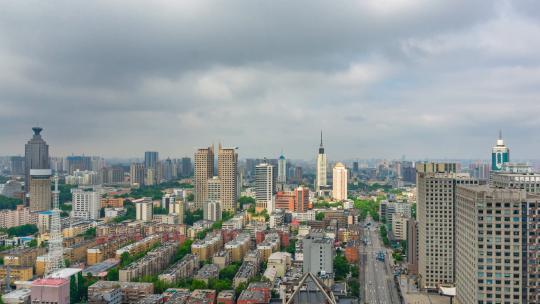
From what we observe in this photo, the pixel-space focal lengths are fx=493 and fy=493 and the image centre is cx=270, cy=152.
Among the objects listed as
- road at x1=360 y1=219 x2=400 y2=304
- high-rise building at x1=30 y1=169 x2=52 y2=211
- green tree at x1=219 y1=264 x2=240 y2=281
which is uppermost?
high-rise building at x1=30 y1=169 x2=52 y2=211

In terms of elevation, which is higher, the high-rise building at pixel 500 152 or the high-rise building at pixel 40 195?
the high-rise building at pixel 500 152

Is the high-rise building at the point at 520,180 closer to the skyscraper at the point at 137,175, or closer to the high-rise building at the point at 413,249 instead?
the high-rise building at the point at 413,249

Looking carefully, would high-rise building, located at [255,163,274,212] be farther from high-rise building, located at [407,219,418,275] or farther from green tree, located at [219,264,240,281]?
green tree, located at [219,264,240,281]

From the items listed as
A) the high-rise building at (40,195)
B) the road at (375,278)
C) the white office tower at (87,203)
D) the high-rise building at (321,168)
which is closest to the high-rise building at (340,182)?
the high-rise building at (321,168)

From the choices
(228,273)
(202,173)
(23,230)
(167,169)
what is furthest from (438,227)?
(167,169)

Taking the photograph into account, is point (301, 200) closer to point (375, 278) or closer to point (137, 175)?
point (375, 278)

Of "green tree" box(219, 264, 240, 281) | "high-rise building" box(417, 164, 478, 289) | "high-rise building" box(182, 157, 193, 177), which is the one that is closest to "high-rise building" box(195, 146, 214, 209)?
"green tree" box(219, 264, 240, 281)

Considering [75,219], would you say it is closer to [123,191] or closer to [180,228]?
[180,228]
